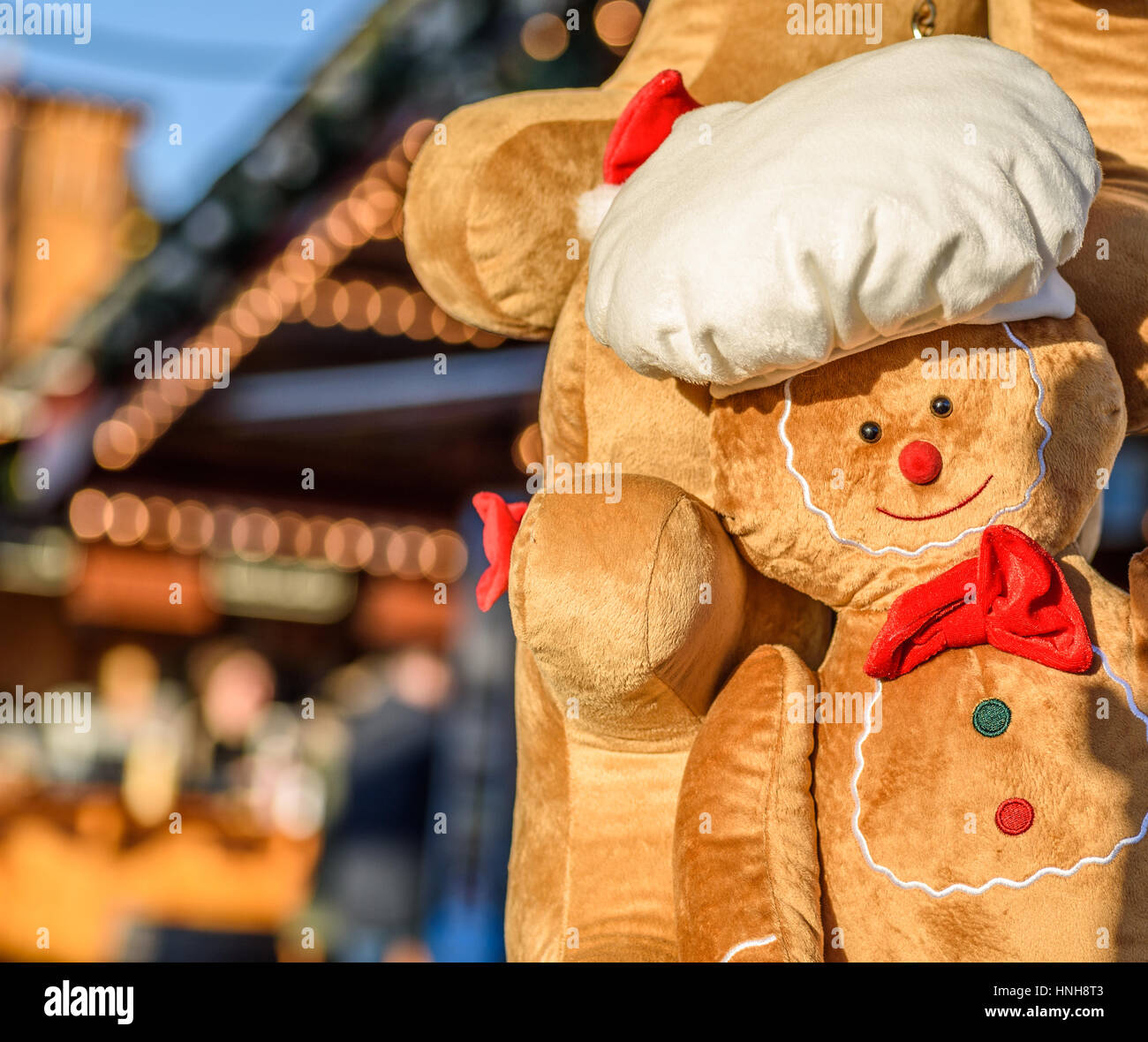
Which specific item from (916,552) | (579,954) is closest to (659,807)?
(579,954)

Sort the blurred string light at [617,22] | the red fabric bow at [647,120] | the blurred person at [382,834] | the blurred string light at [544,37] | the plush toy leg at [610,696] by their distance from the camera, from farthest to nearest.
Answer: the blurred person at [382,834]
the blurred string light at [544,37]
the blurred string light at [617,22]
the red fabric bow at [647,120]
the plush toy leg at [610,696]

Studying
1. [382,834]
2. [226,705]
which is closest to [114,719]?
[226,705]

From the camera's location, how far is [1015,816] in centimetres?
82

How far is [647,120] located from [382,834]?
2601 mm

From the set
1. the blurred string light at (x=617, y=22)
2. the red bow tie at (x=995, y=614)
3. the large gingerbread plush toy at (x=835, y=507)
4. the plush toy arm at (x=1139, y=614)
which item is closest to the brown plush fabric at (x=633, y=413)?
the large gingerbread plush toy at (x=835, y=507)

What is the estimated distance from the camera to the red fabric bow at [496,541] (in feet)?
3.42

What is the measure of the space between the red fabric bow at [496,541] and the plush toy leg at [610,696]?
3.5 inches

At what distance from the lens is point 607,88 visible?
1150 millimetres

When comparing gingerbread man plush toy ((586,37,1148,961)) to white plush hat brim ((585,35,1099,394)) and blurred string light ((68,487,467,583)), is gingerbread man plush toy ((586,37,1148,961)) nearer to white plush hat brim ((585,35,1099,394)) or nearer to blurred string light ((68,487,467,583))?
white plush hat brim ((585,35,1099,394))

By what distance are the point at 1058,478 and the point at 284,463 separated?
353 cm

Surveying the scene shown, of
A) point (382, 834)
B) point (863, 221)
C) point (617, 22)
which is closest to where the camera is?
point (863, 221)

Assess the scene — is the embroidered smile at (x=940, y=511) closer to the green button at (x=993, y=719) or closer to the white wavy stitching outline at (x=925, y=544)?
the white wavy stitching outline at (x=925, y=544)

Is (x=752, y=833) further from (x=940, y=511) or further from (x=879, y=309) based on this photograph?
(x=879, y=309)
